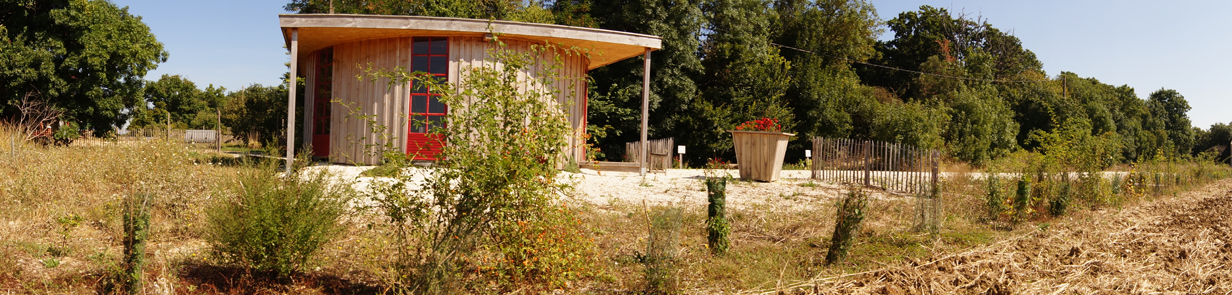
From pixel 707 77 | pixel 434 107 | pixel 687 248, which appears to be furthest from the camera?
pixel 707 77

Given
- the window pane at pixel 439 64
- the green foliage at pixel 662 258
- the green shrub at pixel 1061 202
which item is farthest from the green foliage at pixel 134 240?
the window pane at pixel 439 64

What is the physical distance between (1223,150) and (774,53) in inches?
1462

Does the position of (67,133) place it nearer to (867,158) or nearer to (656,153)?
(656,153)

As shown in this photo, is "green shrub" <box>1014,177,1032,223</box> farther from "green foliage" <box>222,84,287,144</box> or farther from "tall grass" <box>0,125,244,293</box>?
"green foliage" <box>222,84,287,144</box>

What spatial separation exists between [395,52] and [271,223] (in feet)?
29.6

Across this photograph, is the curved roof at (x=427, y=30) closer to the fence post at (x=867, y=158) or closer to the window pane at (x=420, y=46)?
the window pane at (x=420, y=46)

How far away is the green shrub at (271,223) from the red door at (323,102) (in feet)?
31.9

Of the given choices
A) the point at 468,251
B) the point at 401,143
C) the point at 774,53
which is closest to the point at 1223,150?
the point at 774,53

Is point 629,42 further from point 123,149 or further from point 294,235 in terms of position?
point 294,235

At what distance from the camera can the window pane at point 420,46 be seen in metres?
11.9

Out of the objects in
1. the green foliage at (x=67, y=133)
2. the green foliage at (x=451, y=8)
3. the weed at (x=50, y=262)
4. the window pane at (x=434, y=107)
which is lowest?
the weed at (x=50, y=262)

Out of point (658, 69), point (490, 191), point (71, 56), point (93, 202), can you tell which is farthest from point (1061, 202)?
point (71, 56)

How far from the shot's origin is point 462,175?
3.26 metres

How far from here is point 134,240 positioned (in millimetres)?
3236
